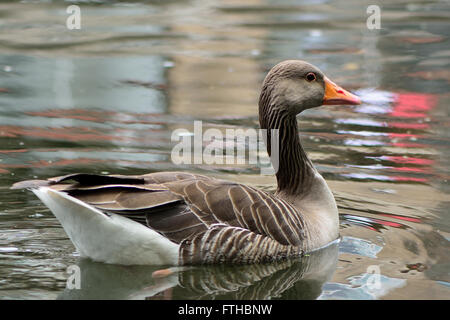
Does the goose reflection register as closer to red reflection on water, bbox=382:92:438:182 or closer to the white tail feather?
the white tail feather

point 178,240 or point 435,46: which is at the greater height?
point 435,46

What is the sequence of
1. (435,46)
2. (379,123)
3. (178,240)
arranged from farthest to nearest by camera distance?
(435,46) → (379,123) → (178,240)

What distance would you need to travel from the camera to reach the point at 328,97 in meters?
8.05

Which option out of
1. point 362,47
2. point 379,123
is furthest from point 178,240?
point 362,47

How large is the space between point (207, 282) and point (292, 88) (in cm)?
216

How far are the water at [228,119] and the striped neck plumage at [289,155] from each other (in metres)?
0.72

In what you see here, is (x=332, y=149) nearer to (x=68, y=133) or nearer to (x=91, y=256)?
(x=68, y=133)

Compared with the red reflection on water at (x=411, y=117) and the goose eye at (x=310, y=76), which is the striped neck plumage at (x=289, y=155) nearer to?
the goose eye at (x=310, y=76)

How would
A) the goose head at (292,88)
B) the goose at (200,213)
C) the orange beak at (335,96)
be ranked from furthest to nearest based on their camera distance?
1. the orange beak at (335,96)
2. the goose head at (292,88)
3. the goose at (200,213)

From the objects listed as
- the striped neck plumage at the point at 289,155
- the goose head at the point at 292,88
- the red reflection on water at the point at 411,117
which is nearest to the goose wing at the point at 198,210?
the striped neck plumage at the point at 289,155

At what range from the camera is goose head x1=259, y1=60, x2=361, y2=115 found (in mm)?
7828

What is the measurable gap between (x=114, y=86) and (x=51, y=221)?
6152 mm

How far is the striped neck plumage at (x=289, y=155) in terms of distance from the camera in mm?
7906

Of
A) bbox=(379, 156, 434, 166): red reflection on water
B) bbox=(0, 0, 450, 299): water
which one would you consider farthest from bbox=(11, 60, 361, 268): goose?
bbox=(379, 156, 434, 166): red reflection on water
